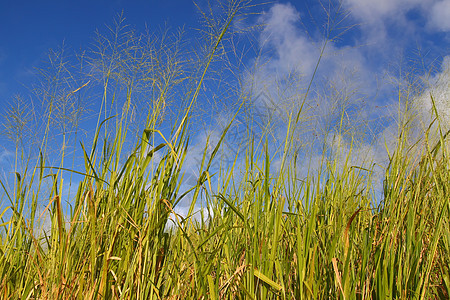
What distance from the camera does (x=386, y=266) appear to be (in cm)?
136

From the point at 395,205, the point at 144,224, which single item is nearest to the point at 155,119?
the point at 144,224

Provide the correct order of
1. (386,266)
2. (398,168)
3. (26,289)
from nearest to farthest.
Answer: (386,266) → (26,289) → (398,168)

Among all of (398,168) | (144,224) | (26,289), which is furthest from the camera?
(398,168)

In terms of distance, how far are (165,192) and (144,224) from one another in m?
0.16

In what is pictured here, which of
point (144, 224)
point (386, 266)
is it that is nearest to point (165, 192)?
point (144, 224)

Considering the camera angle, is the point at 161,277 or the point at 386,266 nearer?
the point at 386,266

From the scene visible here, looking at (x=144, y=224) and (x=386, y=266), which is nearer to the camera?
(x=386, y=266)

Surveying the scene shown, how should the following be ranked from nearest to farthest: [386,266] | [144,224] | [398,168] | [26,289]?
[386,266] → [144,224] → [26,289] → [398,168]

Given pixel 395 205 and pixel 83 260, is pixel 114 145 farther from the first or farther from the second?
pixel 395 205

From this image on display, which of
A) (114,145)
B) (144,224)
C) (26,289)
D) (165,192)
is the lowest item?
(26,289)

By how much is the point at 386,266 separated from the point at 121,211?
109 centimetres

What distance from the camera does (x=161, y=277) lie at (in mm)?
1499

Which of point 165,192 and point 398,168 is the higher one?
point 398,168

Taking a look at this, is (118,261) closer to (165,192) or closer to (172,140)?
(165,192)
